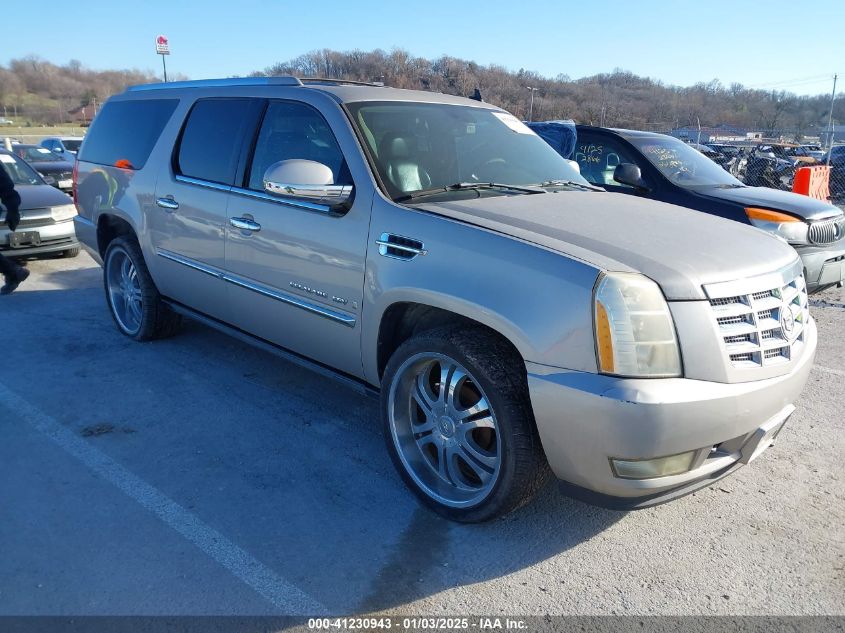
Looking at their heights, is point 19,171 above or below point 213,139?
below

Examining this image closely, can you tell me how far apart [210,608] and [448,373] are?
1326 mm

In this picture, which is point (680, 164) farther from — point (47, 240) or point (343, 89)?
point (47, 240)

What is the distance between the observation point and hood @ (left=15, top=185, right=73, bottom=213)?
27.7 ft

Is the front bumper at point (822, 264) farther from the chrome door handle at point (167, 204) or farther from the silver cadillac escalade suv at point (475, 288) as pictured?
the chrome door handle at point (167, 204)

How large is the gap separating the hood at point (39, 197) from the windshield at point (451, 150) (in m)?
6.51

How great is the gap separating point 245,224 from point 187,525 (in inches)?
69.2

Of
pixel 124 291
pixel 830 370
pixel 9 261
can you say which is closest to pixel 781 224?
pixel 830 370

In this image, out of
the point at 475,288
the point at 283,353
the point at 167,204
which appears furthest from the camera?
the point at 167,204

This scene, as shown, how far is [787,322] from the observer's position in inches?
111

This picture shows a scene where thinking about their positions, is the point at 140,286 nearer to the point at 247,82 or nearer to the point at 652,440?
the point at 247,82

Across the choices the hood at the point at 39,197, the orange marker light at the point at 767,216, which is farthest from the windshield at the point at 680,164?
the hood at the point at 39,197

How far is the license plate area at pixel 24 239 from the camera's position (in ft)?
26.7

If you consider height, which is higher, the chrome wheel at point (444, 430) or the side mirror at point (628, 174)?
the side mirror at point (628, 174)

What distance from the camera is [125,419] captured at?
4.07 m
